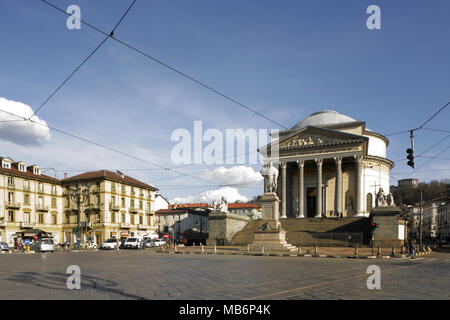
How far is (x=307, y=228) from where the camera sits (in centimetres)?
4319

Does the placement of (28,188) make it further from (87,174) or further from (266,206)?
(266,206)

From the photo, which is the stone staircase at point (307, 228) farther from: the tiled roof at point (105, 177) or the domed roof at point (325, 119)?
the tiled roof at point (105, 177)

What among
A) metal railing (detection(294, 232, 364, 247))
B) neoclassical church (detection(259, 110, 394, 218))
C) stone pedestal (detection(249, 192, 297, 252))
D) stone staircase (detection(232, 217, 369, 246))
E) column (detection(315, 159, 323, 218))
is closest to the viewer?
stone pedestal (detection(249, 192, 297, 252))

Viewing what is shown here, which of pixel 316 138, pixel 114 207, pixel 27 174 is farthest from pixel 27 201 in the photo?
pixel 316 138

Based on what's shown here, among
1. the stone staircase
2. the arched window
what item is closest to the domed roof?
the arched window

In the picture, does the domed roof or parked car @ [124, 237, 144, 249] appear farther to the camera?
the domed roof

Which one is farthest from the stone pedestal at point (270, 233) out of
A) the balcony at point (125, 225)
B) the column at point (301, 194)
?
the balcony at point (125, 225)

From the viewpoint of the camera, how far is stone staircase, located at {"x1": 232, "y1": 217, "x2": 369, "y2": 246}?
38938 millimetres

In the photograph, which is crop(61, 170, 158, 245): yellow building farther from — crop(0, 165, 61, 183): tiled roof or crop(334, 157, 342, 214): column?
crop(334, 157, 342, 214): column

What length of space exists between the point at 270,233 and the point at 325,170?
2946 centimetres

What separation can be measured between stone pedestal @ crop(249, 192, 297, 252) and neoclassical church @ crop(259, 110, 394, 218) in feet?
67.9

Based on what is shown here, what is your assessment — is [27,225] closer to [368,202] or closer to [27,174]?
[27,174]

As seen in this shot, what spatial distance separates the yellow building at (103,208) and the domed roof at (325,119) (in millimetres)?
32915
